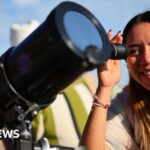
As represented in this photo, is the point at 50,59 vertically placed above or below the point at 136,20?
below

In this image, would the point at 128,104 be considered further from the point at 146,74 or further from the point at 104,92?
the point at 104,92

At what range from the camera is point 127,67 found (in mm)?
1662

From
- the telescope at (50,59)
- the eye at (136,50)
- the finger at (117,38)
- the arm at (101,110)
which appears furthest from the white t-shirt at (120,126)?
the telescope at (50,59)

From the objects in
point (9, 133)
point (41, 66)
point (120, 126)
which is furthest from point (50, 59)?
point (120, 126)

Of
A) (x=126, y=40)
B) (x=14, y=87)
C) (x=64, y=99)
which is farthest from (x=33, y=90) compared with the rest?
(x=126, y=40)

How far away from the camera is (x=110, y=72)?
57.1 inches

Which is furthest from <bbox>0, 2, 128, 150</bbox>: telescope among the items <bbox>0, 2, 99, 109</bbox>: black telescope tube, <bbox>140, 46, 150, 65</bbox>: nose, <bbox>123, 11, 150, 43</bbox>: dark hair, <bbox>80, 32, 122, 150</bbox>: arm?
<bbox>123, 11, 150, 43</bbox>: dark hair

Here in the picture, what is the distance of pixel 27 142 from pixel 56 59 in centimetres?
17

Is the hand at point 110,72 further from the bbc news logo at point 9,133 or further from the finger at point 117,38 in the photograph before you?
the bbc news logo at point 9,133

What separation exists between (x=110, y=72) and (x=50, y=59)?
0.77 m

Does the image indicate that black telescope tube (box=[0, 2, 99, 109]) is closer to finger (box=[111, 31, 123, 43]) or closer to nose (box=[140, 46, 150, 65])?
finger (box=[111, 31, 123, 43])

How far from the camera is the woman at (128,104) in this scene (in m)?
1.45

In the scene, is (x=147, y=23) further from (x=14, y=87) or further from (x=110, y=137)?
(x=14, y=87)

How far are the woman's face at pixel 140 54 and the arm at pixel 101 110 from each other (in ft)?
0.43
